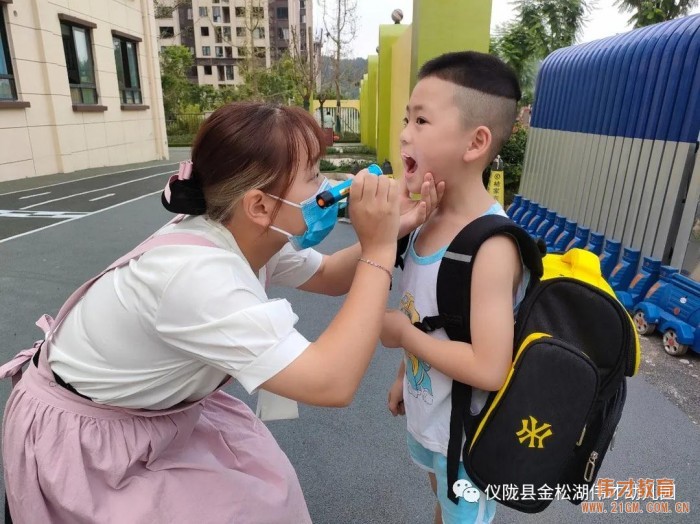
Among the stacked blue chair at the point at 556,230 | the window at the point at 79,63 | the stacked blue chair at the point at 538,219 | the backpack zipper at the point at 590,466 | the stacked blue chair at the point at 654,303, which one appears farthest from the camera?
the window at the point at 79,63

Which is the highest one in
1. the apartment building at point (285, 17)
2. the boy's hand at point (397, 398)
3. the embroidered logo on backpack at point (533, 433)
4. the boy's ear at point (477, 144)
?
the apartment building at point (285, 17)

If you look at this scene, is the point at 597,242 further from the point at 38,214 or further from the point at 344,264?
the point at 38,214

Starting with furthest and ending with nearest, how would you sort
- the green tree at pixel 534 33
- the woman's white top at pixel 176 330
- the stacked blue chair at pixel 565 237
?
the green tree at pixel 534 33 → the stacked blue chair at pixel 565 237 → the woman's white top at pixel 176 330

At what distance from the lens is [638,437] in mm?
2623

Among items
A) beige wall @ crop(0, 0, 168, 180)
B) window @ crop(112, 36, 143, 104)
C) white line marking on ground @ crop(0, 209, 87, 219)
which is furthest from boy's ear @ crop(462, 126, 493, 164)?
window @ crop(112, 36, 143, 104)

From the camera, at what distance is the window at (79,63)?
39.6ft

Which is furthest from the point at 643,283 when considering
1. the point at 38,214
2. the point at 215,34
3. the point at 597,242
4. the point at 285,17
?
the point at 285,17

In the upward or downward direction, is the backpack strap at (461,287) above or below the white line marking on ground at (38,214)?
above

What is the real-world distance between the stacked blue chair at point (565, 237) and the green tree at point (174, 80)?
2462cm

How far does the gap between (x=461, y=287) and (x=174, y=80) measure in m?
28.4

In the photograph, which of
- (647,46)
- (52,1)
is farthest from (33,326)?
(52,1)

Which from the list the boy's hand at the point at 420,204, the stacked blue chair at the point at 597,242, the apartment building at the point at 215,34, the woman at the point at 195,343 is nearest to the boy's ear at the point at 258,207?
the woman at the point at 195,343

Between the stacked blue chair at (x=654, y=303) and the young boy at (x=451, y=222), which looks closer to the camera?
the young boy at (x=451, y=222)

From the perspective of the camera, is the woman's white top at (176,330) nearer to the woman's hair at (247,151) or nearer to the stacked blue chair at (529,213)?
the woman's hair at (247,151)
